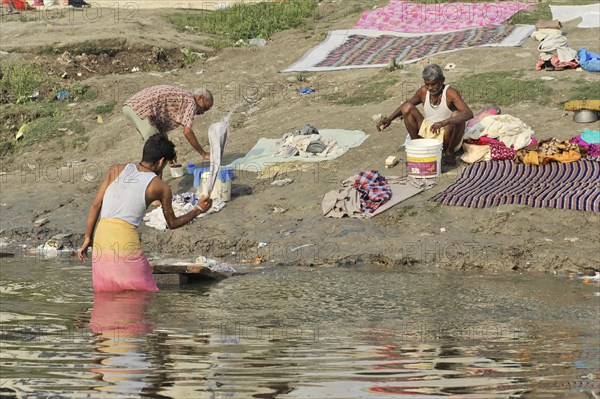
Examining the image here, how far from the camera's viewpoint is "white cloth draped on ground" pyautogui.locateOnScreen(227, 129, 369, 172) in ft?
41.2

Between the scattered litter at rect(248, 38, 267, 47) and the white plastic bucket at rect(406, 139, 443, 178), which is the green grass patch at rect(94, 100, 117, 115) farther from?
the white plastic bucket at rect(406, 139, 443, 178)

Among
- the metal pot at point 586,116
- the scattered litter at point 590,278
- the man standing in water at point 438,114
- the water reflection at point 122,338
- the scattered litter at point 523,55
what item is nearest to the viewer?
the water reflection at point 122,338

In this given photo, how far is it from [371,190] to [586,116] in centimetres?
281

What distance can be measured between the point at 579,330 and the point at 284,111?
24.6 ft

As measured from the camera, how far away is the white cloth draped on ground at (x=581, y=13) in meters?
16.8

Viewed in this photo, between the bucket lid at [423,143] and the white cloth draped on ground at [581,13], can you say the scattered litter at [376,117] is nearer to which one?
the bucket lid at [423,143]

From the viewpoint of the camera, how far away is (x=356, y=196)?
11.0m

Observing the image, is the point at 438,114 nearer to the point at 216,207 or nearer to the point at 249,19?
the point at 216,207

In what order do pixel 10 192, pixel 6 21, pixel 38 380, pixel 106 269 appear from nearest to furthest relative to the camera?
pixel 38 380, pixel 106 269, pixel 10 192, pixel 6 21

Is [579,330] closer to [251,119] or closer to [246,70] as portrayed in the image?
[251,119]

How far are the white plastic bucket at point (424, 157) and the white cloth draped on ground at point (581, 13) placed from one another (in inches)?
246

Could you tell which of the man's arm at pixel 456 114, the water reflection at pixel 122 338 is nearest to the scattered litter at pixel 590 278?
the man's arm at pixel 456 114

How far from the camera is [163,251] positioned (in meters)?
11.1

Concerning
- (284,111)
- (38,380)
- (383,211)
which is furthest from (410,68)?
(38,380)
